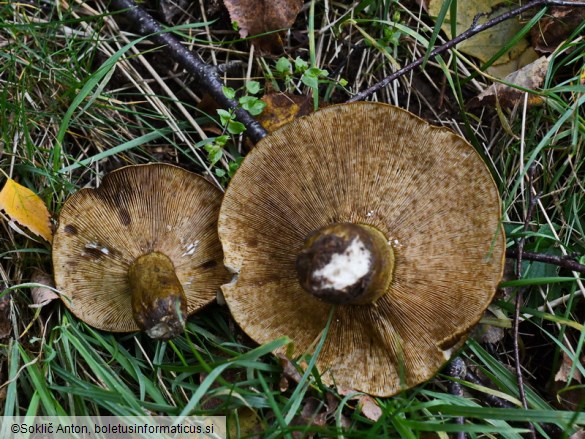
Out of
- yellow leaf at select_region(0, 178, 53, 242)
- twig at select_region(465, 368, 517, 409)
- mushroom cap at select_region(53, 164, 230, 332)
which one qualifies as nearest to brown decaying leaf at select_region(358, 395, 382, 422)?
twig at select_region(465, 368, 517, 409)

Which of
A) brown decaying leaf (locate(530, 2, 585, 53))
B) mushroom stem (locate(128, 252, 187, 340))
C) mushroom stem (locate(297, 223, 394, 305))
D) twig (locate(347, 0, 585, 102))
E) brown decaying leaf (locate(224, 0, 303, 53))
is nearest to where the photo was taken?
mushroom stem (locate(297, 223, 394, 305))

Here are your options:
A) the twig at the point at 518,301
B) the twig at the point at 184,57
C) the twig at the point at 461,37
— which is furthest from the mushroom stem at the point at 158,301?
the twig at the point at 518,301

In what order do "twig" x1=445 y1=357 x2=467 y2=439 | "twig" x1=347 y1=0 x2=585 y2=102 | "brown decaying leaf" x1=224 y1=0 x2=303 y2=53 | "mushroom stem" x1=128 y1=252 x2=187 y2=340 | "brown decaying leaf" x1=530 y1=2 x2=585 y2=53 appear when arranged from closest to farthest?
1. "mushroom stem" x1=128 y1=252 x2=187 y2=340
2. "twig" x1=445 y1=357 x2=467 y2=439
3. "twig" x1=347 y1=0 x2=585 y2=102
4. "brown decaying leaf" x1=530 y1=2 x2=585 y2=53
5. "brown decaying leaf" x1=224 y1=0 x2=303 y2=53

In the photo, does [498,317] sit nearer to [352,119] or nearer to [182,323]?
[352,119]

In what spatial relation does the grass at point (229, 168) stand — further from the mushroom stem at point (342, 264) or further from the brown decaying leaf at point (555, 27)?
the mushroom stem at point (342, 264)

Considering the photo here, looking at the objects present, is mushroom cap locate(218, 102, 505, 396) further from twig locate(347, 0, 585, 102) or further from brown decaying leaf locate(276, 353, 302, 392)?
twig locate(347, 0, 585, 102)

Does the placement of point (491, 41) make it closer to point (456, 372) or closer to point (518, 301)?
point (518, 301)

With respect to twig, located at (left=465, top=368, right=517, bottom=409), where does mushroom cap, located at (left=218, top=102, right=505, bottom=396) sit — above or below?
above
